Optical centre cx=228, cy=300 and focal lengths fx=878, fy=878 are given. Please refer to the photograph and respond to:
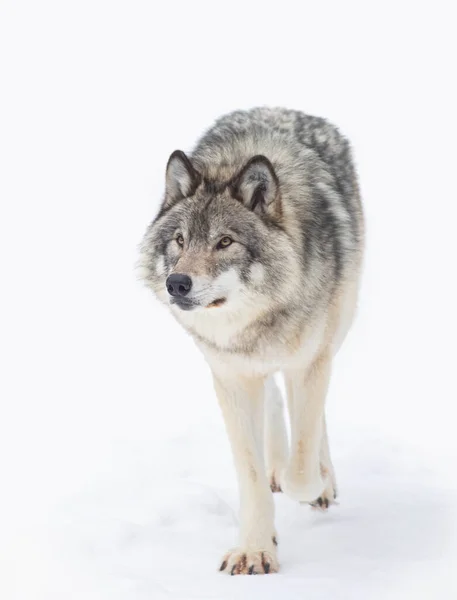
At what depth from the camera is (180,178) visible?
14.8 ft

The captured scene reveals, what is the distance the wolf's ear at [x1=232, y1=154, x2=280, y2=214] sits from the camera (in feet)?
14.0

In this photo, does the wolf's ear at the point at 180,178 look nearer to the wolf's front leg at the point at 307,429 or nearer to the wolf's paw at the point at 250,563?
the wolf's front leg at the point at 307,429

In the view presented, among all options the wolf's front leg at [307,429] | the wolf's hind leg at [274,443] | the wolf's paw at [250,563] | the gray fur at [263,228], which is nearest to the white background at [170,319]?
the wolf's paw at [250,563]

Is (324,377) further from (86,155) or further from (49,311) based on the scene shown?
(86,155)

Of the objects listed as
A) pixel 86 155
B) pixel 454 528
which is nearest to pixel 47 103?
pixel 86 155

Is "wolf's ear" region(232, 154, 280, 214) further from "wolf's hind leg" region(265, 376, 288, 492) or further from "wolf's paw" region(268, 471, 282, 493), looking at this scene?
"wolf's paw" region(268, 471, 282, 493)

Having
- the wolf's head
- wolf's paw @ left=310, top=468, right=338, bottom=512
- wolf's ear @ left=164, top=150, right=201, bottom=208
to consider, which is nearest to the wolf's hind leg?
wolf's paw @ left=310, top=468, right=338, bottom=512

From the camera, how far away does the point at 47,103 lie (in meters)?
21.3

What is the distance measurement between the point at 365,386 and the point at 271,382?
269 cm

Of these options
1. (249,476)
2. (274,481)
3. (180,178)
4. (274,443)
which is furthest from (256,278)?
(274,481)

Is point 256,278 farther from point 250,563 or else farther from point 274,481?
point 274,481

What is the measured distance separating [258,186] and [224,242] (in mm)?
379

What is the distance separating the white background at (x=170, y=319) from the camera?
4734 millimetres

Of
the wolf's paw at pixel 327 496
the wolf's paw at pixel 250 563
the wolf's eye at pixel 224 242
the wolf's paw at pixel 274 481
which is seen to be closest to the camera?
the wolf's eye at pixel 224 242
